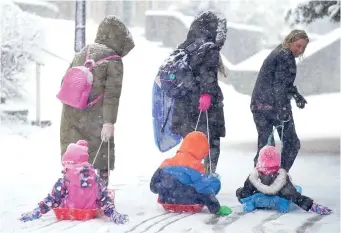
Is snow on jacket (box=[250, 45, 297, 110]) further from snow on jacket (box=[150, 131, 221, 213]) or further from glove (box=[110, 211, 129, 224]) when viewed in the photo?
glove (box=[110, 211, 129, 224])

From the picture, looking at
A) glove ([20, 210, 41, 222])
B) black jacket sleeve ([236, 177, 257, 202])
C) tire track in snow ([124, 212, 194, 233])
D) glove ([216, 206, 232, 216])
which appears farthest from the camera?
black jacket sleeve ([236, 177, 257, 202])

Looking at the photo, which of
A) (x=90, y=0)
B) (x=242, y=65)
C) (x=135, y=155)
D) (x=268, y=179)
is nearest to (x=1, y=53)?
(x=135, y=155)

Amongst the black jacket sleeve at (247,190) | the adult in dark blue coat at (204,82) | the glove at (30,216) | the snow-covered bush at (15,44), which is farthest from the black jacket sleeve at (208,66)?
the snow-covered bush at (15,44)

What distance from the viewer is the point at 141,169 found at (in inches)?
401

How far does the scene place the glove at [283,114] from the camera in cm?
735

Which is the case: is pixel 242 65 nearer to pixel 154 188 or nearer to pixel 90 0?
pixel 90 0

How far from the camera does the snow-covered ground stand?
593cm

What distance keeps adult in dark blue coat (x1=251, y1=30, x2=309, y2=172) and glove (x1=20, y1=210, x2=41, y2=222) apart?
8.65 feet

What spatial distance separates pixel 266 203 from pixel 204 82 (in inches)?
48.8

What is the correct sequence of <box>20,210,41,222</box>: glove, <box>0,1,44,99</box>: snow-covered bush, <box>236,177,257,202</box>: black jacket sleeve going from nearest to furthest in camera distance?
<box>20,210,41,222</box>: glove → <box>236,177,257,202</box>: black jacket sleeve → <box>0,1,44,99</box>: snow-covered bush

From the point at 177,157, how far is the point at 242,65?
19.5 m

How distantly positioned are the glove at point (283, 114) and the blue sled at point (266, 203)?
1.07 meters

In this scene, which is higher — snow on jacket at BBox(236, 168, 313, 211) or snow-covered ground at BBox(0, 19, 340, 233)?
snow on jacket at BBox(236, 168, 313, 211)

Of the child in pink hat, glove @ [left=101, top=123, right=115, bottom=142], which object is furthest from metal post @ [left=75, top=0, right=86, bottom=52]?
the child in pink hat
